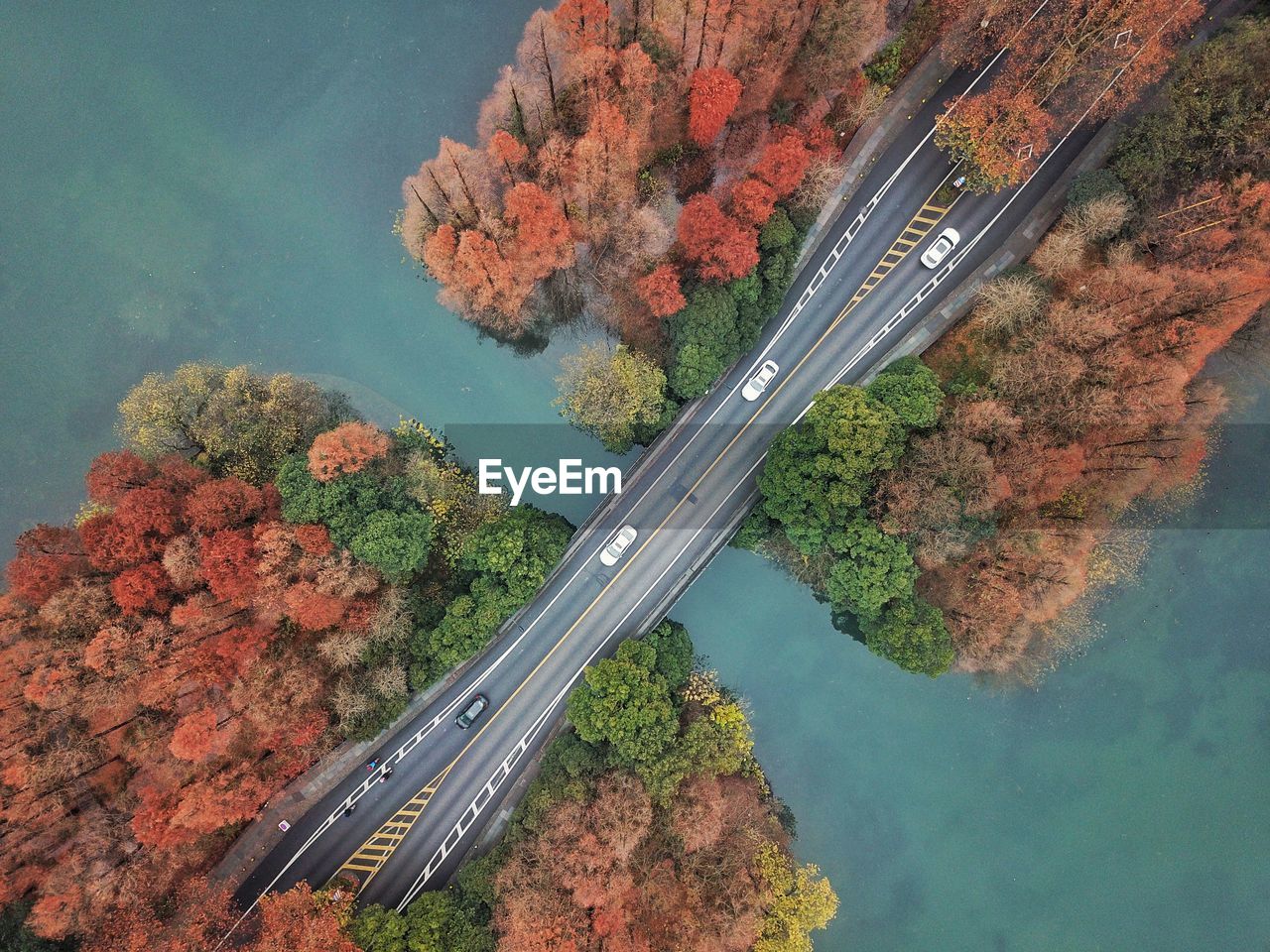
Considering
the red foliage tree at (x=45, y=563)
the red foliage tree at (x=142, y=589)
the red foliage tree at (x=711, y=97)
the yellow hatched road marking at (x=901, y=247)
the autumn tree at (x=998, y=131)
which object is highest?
the autumn tree at (x=998, y=131)

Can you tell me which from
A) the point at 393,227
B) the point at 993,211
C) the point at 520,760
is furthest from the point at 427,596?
the point at 993,211

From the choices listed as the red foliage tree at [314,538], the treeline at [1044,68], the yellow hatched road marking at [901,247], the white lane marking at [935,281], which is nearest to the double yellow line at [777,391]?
the yellow hatched road marking at [901,247]

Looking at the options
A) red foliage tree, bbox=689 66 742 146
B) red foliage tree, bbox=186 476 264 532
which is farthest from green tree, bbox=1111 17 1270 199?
red foliage tree, bbox=186 476 264 532

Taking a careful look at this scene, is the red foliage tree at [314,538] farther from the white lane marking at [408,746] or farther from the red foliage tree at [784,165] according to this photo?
the red foliage tree at [784,165]

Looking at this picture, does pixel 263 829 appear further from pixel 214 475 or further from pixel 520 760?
pixel 214 475

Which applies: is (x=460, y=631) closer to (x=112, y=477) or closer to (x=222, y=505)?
(x=222, y=505)

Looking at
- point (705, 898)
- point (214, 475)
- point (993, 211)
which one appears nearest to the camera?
point (705, 898)
